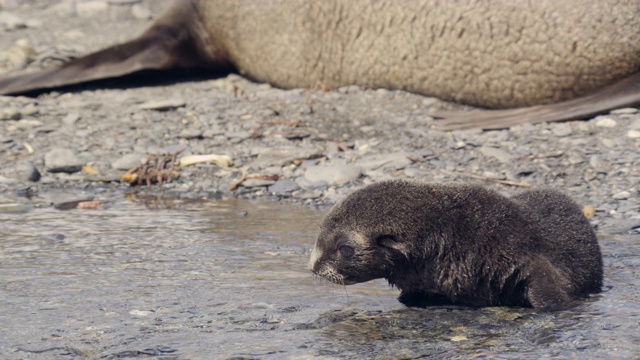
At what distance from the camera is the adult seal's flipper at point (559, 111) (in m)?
7.37

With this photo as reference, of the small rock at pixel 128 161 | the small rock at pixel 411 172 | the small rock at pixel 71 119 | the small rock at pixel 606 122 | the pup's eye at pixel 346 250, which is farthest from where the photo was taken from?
the small rock at pixel 71 119

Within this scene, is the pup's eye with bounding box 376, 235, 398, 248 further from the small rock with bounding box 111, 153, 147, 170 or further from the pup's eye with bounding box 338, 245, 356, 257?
the small rock with bounding box 111, 153, 147, 170

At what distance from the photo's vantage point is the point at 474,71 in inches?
328

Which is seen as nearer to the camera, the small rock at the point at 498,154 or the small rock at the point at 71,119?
the small rock at the point at 498,154

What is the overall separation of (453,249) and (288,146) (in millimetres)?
3503

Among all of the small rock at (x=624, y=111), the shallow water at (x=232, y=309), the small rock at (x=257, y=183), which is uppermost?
the small rock at (x=624, y=111)

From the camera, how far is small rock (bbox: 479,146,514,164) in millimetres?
6887

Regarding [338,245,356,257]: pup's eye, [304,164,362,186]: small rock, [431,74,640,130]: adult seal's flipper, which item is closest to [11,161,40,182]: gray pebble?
[304,164,362,186]: small rock

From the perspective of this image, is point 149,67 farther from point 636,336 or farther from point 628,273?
point 636,336

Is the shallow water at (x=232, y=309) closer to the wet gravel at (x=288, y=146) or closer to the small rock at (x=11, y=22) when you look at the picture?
the wet gravel at (x=288, y=146)

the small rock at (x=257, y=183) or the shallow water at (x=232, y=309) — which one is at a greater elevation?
the small rock at (x=257, y=183)

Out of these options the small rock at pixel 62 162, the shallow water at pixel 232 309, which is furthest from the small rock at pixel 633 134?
the small rock at pixel 62 162

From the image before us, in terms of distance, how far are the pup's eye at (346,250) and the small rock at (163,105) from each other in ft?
14.9

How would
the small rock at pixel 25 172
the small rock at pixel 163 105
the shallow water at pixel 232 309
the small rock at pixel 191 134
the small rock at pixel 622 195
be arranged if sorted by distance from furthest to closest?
the small rock at pixel 163 105 → the small rock at pixel 191 134 → the small rock at pixel 25 172 → the small rock at pixel 622 195 → the shallow water at pixel 232 309
